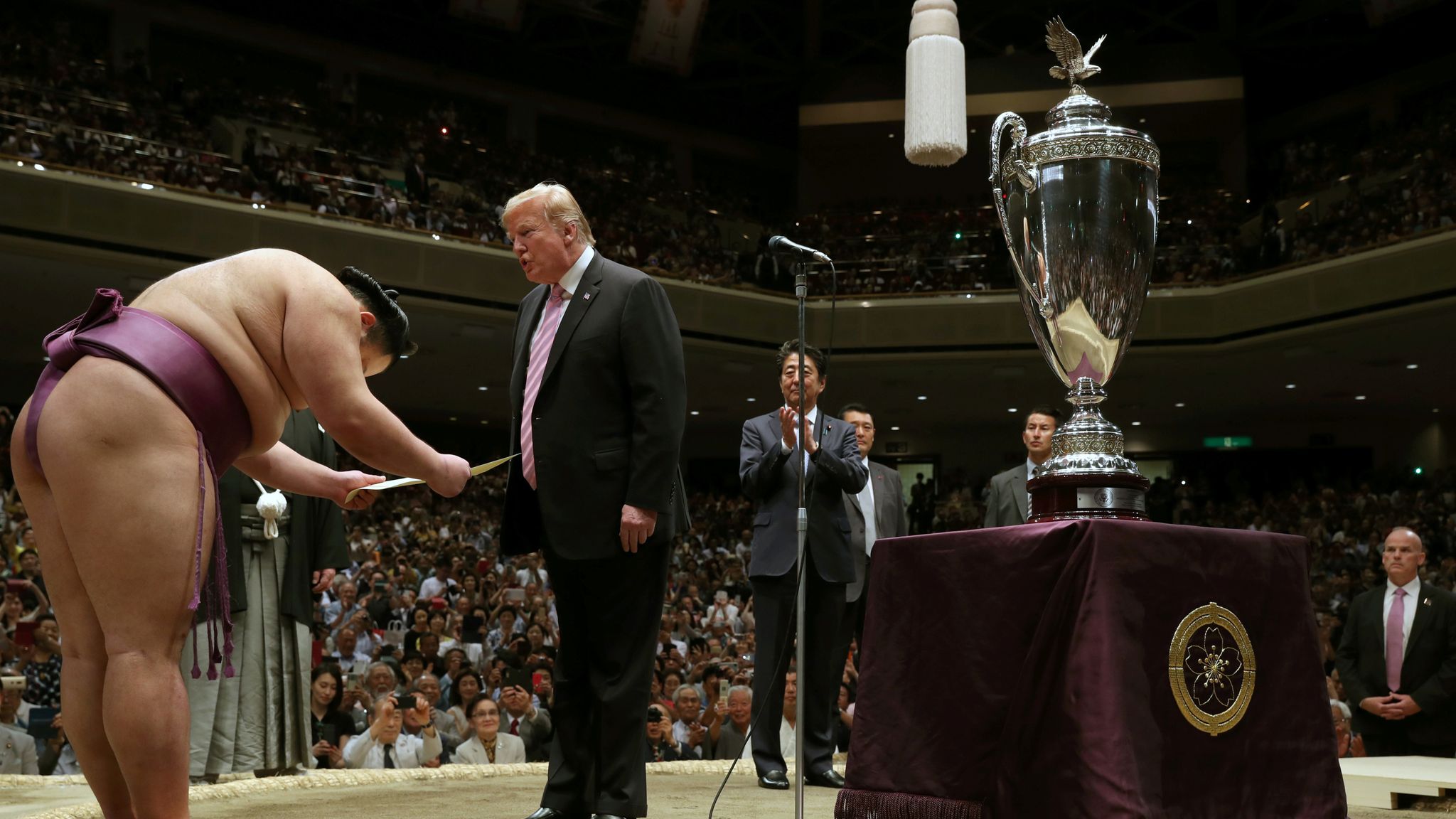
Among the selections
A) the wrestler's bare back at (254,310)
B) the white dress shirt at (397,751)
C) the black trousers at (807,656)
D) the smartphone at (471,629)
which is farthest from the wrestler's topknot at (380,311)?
the smartphone at (471,629)

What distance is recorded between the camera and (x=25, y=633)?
5.54 metres

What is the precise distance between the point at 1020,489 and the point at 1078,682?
2483mm

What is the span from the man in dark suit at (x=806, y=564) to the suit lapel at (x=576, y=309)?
0.86 m

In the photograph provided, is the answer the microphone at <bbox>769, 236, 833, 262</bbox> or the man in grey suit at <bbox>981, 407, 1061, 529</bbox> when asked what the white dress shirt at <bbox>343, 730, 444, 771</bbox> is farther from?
the microphone at <bbox>769, 236, 833, 262</bbox>

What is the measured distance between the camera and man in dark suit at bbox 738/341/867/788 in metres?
3.19

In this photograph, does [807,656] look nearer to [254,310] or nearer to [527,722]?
[254,310]

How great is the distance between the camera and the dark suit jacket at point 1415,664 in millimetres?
4016

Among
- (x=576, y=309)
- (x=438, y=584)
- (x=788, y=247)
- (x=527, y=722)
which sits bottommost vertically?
(x=527, y=722)

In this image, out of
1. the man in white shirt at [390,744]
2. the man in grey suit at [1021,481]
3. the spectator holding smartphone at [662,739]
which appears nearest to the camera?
the man in grey suit at [1021,481]

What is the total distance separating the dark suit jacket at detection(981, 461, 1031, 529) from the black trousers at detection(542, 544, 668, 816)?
1893 millimetres

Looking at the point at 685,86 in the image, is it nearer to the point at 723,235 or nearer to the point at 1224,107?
the point at 723,235

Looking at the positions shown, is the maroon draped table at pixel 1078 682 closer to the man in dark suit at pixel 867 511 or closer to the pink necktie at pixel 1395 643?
the man in dark suit at pixel 867 511

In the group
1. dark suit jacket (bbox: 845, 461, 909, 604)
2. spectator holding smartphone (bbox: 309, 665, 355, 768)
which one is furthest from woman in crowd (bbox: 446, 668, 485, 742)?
dark suit jacket (bbox: 845, 461, 909, 604)

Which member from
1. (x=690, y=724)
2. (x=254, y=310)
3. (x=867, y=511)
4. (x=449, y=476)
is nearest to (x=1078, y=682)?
(x=449, y=476)
